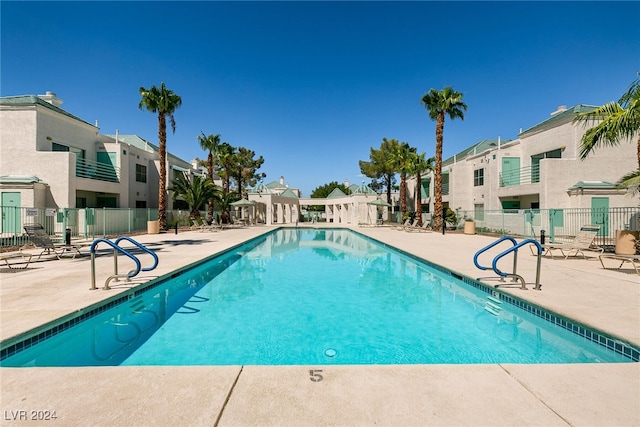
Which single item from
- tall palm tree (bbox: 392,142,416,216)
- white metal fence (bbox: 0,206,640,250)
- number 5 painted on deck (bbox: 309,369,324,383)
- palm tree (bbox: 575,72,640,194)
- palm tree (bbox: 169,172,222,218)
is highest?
tall palm tree (bbox: 392,142,416,216)

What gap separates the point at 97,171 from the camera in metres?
21.7

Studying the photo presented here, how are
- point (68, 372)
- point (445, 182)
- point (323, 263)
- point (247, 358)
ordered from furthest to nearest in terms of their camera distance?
point (445, 182) → point (323, 263) → point (247, 358) → point (68, 372)

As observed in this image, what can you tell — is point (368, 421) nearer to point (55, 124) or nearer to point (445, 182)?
point (55, 124)

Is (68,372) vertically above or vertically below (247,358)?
above

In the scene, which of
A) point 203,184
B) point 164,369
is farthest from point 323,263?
point 203,184

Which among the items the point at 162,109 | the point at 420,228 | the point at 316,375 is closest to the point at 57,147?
the point at 162,109

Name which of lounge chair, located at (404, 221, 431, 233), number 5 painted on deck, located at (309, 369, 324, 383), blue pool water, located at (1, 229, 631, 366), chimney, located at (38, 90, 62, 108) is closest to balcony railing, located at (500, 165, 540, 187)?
lounge chair, located at (404, 221, 431, 233)

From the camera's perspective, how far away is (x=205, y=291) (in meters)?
7.61

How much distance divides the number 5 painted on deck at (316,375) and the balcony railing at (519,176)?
24950 millimetres

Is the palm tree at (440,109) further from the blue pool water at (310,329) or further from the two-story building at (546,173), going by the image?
the blue pool water at (310,329)

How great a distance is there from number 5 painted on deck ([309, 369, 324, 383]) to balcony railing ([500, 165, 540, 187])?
81.9 ft

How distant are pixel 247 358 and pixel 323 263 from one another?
7814mm

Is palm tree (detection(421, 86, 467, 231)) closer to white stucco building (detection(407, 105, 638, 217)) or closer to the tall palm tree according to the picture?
white stucco building (detection(407, 105, 638, 217))

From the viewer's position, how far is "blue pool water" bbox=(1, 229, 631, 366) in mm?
4258
